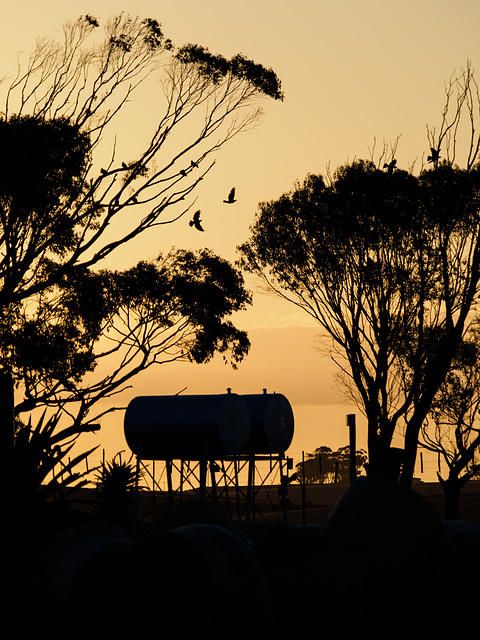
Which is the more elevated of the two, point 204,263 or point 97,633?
point 204,263

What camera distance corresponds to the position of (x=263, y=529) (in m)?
9.48

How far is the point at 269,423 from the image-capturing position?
26.1m

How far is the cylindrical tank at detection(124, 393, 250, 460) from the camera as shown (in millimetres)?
23891

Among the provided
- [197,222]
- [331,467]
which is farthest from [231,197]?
[331,467]

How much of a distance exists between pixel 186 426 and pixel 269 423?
286cm

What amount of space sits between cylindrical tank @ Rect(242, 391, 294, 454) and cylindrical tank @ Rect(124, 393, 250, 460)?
3.04ft

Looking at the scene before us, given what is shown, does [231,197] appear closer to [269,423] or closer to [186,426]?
[186,426]

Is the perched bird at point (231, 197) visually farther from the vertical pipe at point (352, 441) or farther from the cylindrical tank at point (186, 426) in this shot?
the vertical pipe at point (352, 441)

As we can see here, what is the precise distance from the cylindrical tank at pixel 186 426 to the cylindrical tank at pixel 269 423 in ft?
3.04

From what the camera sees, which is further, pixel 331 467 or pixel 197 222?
pixel 331 467

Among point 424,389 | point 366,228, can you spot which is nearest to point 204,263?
point 366,228

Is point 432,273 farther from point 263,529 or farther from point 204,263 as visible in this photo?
point 263,529

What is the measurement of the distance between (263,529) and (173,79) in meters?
26.5

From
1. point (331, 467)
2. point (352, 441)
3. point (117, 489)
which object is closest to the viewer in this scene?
point (117, 489)
